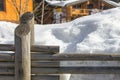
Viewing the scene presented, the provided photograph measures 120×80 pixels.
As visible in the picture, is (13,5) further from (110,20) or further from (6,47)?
(6,47)

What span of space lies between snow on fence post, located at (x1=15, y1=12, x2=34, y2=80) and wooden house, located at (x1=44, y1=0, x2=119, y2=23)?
3067 cm

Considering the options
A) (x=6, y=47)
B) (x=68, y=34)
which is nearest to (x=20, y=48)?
(x=6, y=47)

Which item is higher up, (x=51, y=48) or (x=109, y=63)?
(x=51, y=48)

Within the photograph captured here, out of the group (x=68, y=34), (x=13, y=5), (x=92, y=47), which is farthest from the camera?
(x=13, y=5)

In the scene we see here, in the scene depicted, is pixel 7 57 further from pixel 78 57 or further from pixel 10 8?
pixel 10 8

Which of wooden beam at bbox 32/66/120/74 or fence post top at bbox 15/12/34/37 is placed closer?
fence post top at bbox 15/12/34/37

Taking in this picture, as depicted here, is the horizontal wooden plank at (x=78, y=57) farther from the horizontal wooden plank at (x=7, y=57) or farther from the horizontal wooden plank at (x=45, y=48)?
the horizontal wooden plank at (x=7, y=57)

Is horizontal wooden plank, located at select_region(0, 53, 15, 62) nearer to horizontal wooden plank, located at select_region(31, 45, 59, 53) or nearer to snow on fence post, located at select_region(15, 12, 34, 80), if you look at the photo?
snow on fence post, located at select_region(15, 12, 34, 80)

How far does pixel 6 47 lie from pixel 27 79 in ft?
1.92

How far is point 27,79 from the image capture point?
5137mm

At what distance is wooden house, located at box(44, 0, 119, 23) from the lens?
38031 millimetres

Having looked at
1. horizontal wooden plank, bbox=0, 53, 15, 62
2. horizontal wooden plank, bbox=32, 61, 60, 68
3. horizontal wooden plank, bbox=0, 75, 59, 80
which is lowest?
horizontal wooden plank, bbox=0, 75, 59, 80

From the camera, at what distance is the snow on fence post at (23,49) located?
5.06 m

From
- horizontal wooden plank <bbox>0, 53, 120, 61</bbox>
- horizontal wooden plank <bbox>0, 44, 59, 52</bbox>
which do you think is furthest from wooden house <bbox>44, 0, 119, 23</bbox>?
horizontal wooden plank <bbox>0, 53, 120, 61</bbox>
